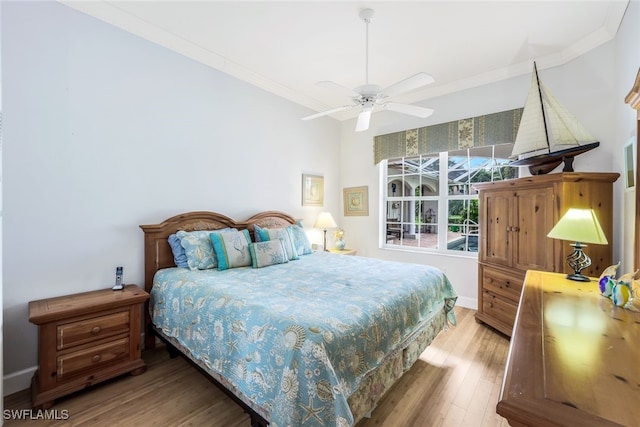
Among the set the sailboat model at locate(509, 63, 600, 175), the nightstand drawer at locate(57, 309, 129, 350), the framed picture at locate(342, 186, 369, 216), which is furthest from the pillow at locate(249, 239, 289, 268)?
the sailboat model at locate(509, 63, 600, 175)

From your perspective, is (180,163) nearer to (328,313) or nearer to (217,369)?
(217,369)

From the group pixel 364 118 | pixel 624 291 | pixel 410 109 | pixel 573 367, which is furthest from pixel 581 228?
pixel 364 118

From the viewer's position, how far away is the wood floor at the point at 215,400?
1765 mm

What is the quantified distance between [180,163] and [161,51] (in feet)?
3.58

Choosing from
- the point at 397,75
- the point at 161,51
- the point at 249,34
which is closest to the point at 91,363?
the point at 161,51

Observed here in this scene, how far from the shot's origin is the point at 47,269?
84.9 inches

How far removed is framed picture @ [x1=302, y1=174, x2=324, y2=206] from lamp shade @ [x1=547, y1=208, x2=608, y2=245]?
3008mm

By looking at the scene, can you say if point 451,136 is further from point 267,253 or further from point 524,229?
point 267,253

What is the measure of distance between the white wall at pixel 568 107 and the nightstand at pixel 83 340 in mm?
3342

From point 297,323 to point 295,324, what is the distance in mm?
12

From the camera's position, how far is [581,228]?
182 cm

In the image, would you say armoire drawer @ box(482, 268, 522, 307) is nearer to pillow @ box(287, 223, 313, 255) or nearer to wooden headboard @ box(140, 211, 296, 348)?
pillow @ box(287, 223, 313, 255)

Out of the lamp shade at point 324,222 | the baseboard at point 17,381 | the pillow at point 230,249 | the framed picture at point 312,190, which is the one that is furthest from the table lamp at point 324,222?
the baseboard at point 17,381

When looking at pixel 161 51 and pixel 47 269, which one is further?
pixel 161 51
